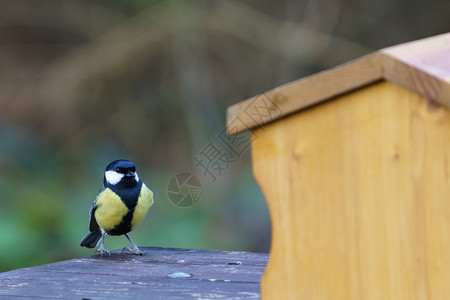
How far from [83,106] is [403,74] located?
5.11 m

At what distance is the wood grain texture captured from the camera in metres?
1.36

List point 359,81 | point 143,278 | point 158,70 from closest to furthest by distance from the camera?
point 359,81 < point 143,278 < point 158,70

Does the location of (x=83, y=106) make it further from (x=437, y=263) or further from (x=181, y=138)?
(x=437, y=263)

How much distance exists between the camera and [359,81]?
1.38 meters

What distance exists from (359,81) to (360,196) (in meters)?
0.21

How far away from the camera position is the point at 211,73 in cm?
602

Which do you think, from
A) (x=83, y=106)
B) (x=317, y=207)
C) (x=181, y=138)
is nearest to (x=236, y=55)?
(x=181, y=138)

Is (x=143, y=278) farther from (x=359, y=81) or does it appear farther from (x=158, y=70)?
(x=158, y=70)

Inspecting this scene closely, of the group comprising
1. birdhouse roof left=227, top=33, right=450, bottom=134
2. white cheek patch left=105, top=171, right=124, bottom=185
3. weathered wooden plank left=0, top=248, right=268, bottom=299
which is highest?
birdhouse roof left=227, top=33, right=450, bottom=134

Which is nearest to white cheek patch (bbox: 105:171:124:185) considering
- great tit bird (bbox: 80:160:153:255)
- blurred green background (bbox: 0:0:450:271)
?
great tit bird (bbox: 80:160:153:255)

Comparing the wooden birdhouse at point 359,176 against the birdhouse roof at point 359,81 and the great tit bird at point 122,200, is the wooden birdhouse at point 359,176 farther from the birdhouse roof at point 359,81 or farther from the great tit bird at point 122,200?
the great tit bird at point 122,200

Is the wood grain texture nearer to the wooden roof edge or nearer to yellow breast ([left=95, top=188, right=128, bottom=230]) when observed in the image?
the wooden roof edge

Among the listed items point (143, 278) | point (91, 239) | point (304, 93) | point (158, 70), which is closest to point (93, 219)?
point (91, 239)

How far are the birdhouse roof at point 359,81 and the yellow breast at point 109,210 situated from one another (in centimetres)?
154
